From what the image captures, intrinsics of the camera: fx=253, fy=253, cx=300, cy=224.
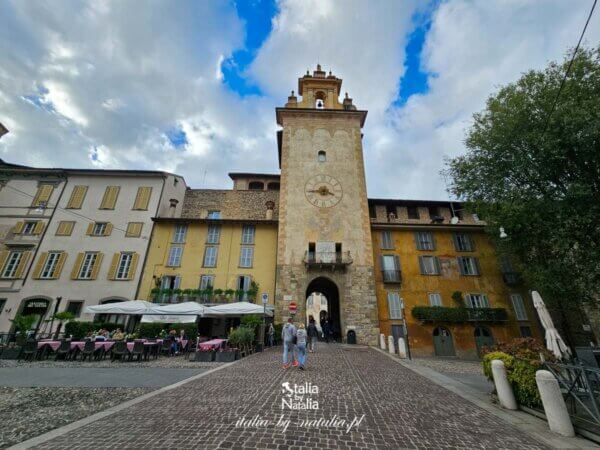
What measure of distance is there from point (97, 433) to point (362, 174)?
22490mm

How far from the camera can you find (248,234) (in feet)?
68.9

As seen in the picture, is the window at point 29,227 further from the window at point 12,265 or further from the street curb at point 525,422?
the street curb at point 525,422

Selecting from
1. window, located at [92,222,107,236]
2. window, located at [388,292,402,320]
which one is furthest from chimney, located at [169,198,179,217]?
window, located at [388,292,402,320]

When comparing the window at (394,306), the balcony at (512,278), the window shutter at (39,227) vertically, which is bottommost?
the window at (394,306)

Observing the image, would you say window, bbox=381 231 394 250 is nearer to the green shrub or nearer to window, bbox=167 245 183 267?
the green shrub

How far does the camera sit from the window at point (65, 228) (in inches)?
796

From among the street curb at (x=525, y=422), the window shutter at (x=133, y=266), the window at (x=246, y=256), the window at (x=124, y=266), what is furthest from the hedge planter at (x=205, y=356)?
the window at (x=124, y=266)

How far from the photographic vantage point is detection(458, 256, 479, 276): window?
19.4m

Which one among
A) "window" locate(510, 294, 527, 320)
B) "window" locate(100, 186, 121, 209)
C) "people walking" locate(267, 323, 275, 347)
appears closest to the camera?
"people walking" locate(267, 323, 275, 347)

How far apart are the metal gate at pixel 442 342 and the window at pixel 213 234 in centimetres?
1773

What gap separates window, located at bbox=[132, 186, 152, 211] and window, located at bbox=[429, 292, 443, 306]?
24.0 m

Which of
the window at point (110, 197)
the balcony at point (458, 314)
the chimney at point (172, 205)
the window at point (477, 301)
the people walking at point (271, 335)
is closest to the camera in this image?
the people walking at point (271, 335)

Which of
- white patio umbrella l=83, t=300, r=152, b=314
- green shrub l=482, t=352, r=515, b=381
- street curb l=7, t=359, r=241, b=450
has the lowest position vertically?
street curb l=7, t=359, r=241, b=450

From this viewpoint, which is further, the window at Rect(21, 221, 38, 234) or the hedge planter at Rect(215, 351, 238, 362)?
the window at Rect(21, 221, 38, 234)
